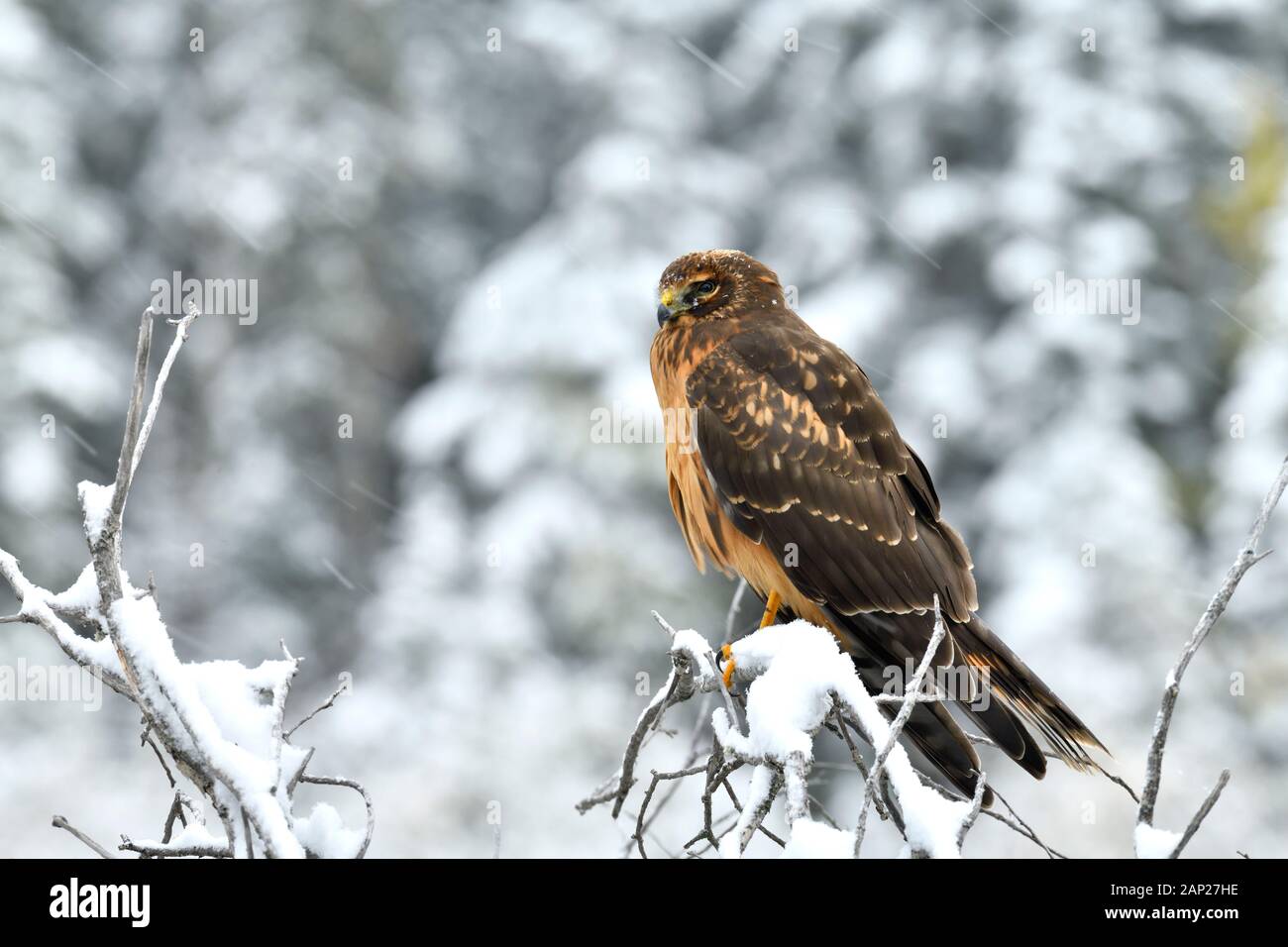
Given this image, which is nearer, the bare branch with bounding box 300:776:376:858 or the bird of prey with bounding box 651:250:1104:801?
the bare branch with bounding box 300:776:376:858

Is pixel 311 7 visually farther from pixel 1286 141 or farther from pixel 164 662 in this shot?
pixel 164 662

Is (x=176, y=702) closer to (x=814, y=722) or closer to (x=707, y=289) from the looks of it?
(x=814, y=722)

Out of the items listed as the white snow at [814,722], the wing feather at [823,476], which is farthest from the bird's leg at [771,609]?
the white snow at [814,722]

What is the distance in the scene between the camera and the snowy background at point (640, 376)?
1081 centimetres

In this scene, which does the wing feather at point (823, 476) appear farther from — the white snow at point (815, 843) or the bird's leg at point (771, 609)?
the white snow at point (815, 843)

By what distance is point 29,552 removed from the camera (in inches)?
471

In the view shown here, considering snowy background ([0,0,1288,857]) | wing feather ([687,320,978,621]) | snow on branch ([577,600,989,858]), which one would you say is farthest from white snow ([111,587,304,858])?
snowy background ([0,0,1288,857])

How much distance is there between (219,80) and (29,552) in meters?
6.62

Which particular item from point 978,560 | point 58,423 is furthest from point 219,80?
point 978,560

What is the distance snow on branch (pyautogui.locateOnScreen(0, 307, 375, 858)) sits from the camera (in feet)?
5.55

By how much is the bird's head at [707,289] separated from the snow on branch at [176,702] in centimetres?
247

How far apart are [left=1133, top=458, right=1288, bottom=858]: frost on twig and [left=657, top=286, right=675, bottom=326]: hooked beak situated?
2523 millimetres

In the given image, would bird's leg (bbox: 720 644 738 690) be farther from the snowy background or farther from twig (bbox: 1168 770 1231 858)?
the snowy background

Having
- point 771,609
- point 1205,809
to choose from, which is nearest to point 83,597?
point 1205,809
